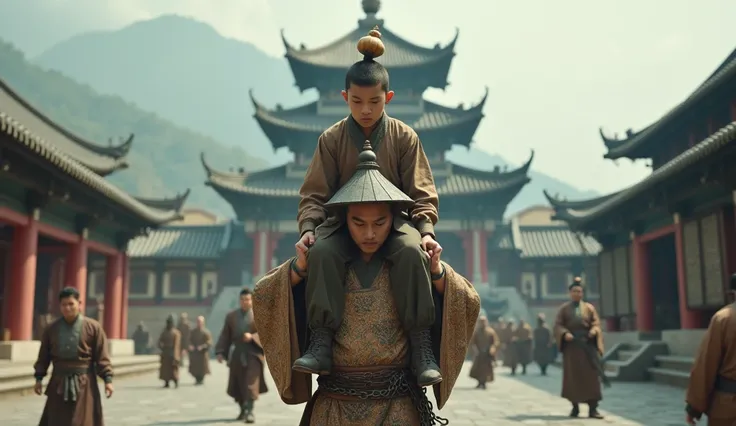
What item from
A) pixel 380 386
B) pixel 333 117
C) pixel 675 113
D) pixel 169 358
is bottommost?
pixel 169 358

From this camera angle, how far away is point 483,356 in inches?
648

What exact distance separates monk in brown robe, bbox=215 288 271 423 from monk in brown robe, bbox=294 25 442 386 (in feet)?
22.5

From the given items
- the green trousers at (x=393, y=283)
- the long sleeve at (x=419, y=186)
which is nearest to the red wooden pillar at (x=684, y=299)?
the long sleeve at (x=419, y=186)

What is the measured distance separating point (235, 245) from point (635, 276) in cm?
1987

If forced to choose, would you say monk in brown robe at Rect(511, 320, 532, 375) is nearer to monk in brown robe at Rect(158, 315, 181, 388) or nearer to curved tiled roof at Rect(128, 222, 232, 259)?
monk in brown robe at Rect(158, 315, 181, 388)

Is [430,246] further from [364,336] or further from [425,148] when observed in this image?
[425,148]

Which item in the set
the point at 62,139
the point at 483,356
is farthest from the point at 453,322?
the point at 62,139

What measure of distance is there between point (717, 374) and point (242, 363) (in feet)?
22.6

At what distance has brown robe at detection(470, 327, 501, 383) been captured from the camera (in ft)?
52.9

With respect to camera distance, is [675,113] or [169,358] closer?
[169,358]

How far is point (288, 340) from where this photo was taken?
11.1ft

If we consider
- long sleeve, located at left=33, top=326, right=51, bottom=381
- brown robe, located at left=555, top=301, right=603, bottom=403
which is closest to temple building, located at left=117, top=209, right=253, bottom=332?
brown robe, located at left=555, top=301, right=603, bottom=403

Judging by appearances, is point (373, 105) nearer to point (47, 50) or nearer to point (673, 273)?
point (673, 273)

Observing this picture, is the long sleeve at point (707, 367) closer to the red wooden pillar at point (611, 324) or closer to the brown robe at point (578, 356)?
the brown robe at point (578, 356)
